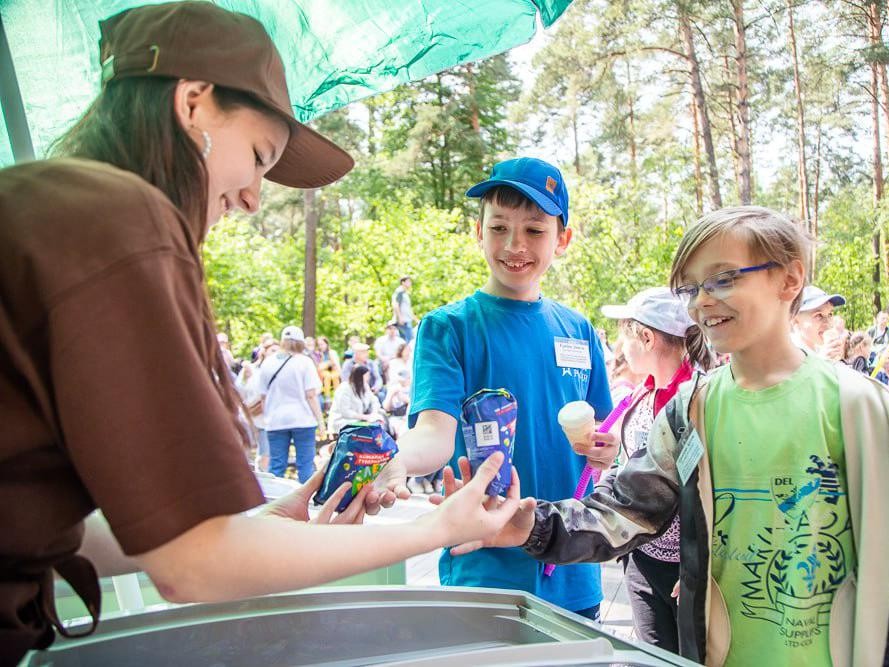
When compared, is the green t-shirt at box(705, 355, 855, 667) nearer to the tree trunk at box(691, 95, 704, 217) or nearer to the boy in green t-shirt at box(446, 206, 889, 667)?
the boy in green t-shirt at box(446, 206, 889, 667)

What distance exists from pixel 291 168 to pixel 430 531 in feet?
2.83

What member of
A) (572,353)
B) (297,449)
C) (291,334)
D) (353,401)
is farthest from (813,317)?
(297,449)

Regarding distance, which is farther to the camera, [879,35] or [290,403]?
[879,35]

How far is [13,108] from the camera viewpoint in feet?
6.98

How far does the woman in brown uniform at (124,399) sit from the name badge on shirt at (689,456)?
1.05m

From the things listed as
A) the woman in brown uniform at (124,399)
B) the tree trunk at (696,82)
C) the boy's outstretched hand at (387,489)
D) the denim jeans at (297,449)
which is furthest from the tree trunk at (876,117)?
the woman in brown uniform at (124,399)

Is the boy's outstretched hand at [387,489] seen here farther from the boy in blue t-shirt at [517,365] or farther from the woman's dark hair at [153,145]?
the woman's dark hair at [153,145]

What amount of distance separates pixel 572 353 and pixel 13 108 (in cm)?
184

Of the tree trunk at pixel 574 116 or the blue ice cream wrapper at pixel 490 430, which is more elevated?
the tree trunk at pixel 574 116

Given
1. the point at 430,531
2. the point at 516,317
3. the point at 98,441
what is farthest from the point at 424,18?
the point at 98,441

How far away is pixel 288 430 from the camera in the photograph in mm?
8414

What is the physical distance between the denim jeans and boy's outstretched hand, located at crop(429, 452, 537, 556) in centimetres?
678

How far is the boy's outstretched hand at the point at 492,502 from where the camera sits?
1.35m

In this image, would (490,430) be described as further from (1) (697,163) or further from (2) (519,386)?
(1) (697,163)
